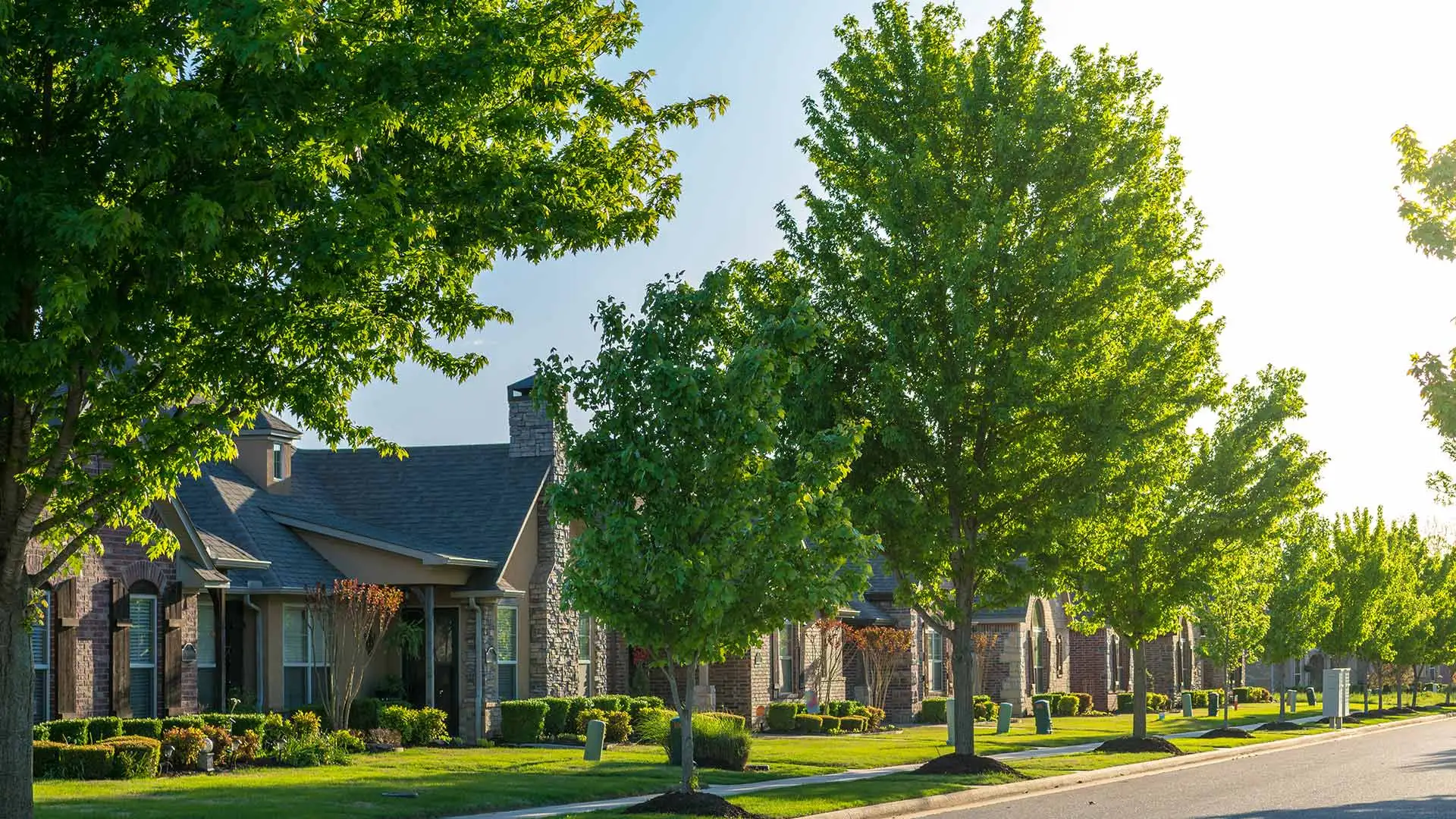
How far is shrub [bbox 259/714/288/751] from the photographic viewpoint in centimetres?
2692

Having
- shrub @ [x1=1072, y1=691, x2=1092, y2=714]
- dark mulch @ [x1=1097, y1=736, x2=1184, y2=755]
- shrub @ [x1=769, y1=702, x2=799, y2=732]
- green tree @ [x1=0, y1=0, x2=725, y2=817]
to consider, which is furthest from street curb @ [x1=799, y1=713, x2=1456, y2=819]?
shrub @ [x1=1072, y1=691, x2=1092, y2=714]

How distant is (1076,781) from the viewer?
89.2ft

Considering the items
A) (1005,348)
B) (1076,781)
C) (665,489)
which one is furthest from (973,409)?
(665,489)

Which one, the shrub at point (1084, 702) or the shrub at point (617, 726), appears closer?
the shrub at point (617, 726)

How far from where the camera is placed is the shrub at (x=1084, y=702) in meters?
60.9

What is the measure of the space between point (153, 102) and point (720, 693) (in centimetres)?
3280

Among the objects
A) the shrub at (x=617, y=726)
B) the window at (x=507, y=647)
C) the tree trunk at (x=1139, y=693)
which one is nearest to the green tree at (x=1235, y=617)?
the tree trunk at (x=1139, y=693)

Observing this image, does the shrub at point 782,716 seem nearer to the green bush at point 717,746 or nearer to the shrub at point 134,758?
the green bush at point 717,746

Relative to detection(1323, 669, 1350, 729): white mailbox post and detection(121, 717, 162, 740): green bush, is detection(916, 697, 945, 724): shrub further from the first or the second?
detection(121, 717, 162, 740): green bush

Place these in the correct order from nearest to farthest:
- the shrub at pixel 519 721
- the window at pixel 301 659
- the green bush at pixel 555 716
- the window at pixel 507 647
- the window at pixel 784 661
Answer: the window at pixel 301 659 < the shrub at pixel 519 721 < the green bush at pixel 555 716 < the window at pixel 507 647 < the window at pixel 784 661

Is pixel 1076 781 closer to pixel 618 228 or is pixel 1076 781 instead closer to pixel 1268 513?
pixel 1268 513

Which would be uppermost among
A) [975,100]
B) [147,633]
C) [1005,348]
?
[975,100]

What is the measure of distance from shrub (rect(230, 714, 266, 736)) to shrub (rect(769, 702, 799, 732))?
1843cm

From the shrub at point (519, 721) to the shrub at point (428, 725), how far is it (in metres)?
1.84
